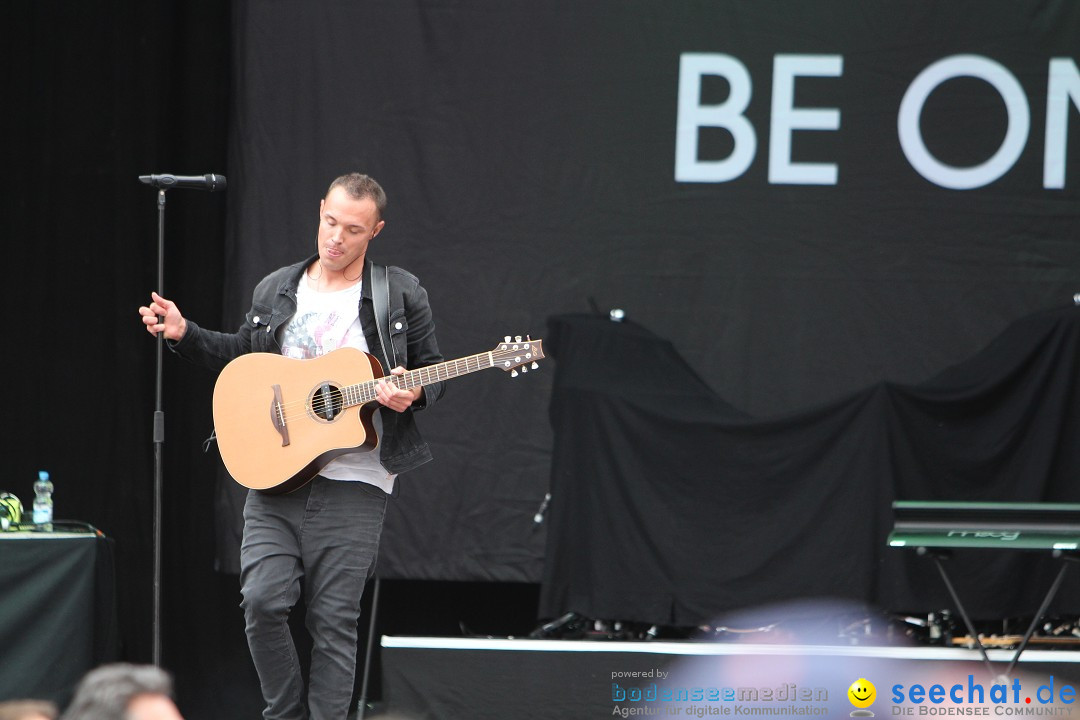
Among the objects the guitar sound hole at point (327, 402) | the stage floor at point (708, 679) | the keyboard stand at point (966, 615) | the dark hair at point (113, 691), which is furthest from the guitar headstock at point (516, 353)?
the dark hair at point (113, 691)

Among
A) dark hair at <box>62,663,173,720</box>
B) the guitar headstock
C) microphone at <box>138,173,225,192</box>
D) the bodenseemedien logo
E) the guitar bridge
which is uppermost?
microphone at <box>138,173,225,192</box>

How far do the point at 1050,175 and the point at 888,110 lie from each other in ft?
2.40

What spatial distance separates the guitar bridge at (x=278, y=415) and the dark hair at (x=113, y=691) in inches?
92.9

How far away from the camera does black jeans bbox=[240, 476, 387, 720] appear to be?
3980 millimetres

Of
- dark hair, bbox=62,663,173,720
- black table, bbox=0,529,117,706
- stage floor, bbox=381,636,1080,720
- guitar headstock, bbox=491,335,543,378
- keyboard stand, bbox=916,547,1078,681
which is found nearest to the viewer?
dark hair, bbox=62,663,173,720

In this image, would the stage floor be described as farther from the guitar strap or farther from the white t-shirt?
the guitar strap

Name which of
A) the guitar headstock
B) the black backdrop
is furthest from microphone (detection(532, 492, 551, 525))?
the guitar headstock

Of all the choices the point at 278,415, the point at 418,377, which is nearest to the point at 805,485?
the point at 418,377

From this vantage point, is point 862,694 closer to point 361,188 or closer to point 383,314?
point 383,314

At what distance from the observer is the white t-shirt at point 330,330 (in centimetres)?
414

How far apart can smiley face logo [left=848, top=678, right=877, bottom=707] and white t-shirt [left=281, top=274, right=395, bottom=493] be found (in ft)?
5.68

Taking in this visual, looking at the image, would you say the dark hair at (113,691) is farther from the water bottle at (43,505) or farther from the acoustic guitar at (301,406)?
the water bottle at (43,505)

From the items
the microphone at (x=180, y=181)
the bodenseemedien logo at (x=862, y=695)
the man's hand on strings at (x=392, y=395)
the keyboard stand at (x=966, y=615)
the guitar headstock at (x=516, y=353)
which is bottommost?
the bodenseemedien logo at (x=862, y=695)

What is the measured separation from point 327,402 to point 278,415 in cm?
18
